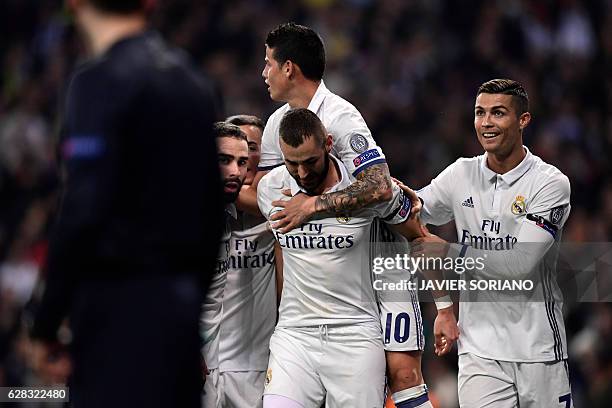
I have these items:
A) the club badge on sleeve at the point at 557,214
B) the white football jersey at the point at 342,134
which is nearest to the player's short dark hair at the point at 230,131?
the white football jersey at the point at 342,134

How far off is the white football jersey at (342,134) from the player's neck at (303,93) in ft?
0.12

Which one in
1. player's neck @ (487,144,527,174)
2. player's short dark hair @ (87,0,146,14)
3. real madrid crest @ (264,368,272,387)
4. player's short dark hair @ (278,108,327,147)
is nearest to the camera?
player's short dark hair @ (87,0,146,14)

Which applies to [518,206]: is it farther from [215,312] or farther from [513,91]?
[215,312]

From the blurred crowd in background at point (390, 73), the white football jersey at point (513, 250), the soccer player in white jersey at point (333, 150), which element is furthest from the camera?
the blurred crowd in background at point (390, 73)

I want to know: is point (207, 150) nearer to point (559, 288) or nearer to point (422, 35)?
point (559, 288)

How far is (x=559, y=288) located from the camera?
6.02 meters

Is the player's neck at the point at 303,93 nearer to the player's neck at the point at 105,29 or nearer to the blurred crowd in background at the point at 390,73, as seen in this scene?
the player's neck at the point at 105,29

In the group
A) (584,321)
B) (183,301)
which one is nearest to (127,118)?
(183,301)

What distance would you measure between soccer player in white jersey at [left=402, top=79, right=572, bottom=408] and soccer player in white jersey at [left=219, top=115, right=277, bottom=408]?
850 millimetres

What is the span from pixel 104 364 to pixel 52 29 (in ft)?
37.1

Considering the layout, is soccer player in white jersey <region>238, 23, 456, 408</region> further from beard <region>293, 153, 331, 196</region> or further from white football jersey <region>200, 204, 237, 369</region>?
white football jersey <region>200, 204, 237, 369</region>

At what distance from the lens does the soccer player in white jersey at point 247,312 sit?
6184mm

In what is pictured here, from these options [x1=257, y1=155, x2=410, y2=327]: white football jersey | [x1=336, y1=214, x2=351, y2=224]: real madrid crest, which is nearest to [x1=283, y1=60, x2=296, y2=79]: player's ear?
[x1=257, y1=155, x2=410, y2=327]: white football jersey

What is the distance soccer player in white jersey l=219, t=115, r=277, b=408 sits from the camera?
618 centimetres
